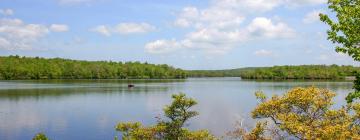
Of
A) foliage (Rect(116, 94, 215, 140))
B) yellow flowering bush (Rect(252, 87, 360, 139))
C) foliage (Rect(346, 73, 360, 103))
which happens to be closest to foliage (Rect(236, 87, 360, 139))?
yellow flowering bush (Rect(252, 87, 360, 139))

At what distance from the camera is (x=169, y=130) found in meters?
23.1

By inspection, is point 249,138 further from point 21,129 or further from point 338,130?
point 21,129

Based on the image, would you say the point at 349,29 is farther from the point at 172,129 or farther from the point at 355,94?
the point at 172,129

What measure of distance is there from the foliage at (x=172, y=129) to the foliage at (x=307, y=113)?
473 cm

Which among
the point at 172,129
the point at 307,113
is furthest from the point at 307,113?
the point at 172,129

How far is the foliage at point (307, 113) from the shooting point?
1672cm

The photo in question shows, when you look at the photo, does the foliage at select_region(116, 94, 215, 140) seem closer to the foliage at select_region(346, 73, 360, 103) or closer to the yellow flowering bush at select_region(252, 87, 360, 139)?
the yellow flowering bush at select_region(252, 87, 360, 139)

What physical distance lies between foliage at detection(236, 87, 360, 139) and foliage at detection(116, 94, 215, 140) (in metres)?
4.73

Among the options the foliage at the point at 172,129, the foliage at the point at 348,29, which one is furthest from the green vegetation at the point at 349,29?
the foliage at the point at 172,129

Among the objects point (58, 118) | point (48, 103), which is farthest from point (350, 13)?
point (48, 103)

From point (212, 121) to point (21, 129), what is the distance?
65.5 ft

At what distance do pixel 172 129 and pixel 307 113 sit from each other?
739cm

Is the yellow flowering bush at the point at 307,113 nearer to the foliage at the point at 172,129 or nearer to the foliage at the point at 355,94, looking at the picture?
the foliage at the point at 355,94

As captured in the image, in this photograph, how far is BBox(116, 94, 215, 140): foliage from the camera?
72.7ft
